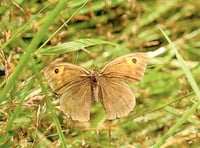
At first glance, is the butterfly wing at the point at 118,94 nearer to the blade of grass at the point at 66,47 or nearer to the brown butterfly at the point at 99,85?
the brown butterfly at the point at 99,85

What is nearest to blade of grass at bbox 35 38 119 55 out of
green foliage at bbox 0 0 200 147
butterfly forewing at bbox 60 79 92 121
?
green foliage at bbox 0 0 200 147

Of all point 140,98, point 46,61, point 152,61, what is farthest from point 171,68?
point 46,61

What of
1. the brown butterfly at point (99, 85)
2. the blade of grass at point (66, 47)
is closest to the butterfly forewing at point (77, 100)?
the brown butterfly at point (99, 85)

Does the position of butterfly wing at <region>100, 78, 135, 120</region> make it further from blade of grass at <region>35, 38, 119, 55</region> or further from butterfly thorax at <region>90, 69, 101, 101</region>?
blade of grass at <region>35, 38, 119, 55</region>

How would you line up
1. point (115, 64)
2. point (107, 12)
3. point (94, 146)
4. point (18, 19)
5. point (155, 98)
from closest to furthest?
point (115, 64)
point (94, 146)
point (18, 19)
point (155, 98)
point (107, 12)

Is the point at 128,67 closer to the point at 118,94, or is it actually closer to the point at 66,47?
the point at 118,94

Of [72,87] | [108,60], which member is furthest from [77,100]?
[108,60]

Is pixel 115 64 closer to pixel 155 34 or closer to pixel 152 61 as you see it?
pixel 152 61
